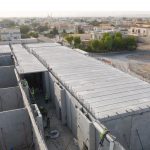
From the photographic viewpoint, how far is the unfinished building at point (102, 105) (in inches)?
463

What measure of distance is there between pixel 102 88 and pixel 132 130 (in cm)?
378

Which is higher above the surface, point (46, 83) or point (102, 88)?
point (102, 88)

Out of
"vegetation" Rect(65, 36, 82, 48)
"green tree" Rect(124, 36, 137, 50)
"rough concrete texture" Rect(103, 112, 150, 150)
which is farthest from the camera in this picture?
"green tree" Rect(124, 36, 137, 50)

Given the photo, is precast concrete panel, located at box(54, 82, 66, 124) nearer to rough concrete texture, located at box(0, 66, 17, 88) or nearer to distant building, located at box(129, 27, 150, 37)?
rough concrete texture, located at box(0, 66, 17, 88)

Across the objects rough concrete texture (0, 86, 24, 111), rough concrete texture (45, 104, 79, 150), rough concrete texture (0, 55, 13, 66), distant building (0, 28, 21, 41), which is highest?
distant building (0, 28, 21, 41)

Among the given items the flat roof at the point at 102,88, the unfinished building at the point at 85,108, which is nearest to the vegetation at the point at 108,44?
the flat roof at the point at 102,88

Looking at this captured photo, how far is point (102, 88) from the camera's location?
595 inches

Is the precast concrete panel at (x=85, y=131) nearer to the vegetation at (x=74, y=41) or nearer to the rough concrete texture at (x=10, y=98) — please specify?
the rough concrete texture at (x=10, y=98)

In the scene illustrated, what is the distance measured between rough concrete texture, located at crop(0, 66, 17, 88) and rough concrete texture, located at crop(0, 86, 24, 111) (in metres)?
6.34

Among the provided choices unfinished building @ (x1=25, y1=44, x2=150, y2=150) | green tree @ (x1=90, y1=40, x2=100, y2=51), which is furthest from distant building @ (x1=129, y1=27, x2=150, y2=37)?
unfinished building @ (x1=25, y1=44, x2=150, y2=150)

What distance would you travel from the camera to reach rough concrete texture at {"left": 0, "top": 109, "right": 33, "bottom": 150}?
14.4 metres

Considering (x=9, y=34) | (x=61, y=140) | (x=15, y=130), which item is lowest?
(x=61, y=140)

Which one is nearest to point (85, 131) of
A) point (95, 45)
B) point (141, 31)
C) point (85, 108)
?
point (85, 108)

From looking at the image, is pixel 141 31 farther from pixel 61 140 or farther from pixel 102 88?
pixel 61 140
